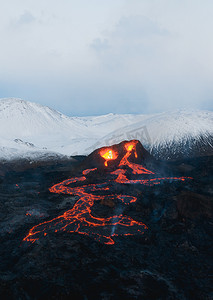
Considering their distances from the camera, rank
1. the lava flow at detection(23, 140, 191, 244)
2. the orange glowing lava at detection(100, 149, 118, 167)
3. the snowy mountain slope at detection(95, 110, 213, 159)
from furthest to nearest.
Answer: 1. the snowy mountain slope at detection(95, 110, 213, 159)
2. the orange glowing lava at detection(100, 149, 118, 167)
3. the lava flow at detection(23, 140, 191, 244)

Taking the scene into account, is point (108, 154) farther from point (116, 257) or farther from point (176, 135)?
point (176, 135)

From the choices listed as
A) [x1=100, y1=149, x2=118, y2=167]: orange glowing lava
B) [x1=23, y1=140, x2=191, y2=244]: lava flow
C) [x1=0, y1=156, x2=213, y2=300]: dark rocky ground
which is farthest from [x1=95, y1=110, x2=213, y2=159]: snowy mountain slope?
[x1=0, y1=156, x2=213, y2=300]: dark rocky ground

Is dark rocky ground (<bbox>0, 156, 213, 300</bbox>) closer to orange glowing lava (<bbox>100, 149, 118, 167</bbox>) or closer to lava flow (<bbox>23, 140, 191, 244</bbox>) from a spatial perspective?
lava flow (<bbox>23, 140, 191, 244</bbox>)

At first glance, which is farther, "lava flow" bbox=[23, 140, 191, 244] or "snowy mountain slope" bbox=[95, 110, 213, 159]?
"snowy mountain slope" bbox=[95, 110, 213, 159]

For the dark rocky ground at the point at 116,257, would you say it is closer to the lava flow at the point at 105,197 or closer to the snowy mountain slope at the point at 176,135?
the lava flow at the point at 105,197

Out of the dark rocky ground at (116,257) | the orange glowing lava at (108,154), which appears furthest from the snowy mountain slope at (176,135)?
the dark rocky ground at (116,257)
